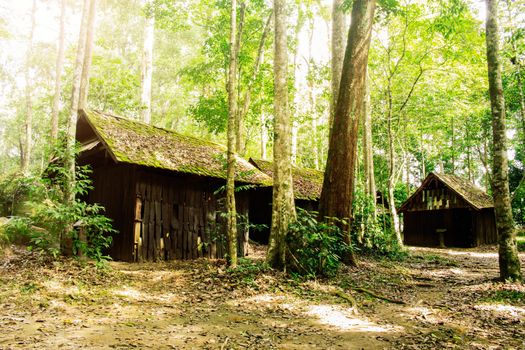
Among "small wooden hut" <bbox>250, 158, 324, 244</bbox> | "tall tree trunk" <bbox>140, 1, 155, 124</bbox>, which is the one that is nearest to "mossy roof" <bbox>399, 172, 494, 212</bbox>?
"small wooden hut" <bbox>250, 158, 324, 244</bbox>

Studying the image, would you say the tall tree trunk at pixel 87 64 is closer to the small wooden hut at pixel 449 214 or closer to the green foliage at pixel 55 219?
the green foliage at pixel 55 219

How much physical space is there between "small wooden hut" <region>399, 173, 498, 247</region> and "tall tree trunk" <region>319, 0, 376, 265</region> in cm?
1730

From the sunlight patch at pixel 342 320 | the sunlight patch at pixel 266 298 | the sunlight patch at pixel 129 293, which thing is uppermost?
the sunlight patch at pixel 129 293

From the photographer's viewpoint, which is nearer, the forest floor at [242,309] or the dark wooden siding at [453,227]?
the forest floor at [242,309]

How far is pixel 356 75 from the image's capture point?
9672mm

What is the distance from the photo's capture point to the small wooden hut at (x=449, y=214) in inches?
952

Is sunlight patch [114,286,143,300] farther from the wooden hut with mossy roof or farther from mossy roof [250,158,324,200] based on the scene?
mossy roof [250,158,324,200]

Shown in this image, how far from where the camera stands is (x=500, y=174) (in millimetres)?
8547

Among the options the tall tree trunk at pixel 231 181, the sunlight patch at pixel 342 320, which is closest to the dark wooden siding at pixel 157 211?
the tall tree trunk at pixel 231 181

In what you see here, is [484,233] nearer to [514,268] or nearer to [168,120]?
[514,268]

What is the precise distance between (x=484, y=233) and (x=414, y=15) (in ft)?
54.5

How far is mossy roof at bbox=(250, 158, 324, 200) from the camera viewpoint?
1831cm

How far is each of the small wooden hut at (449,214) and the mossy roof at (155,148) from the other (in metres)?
15.9

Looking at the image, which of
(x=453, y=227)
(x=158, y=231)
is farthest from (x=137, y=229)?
(x=453, y=227)
